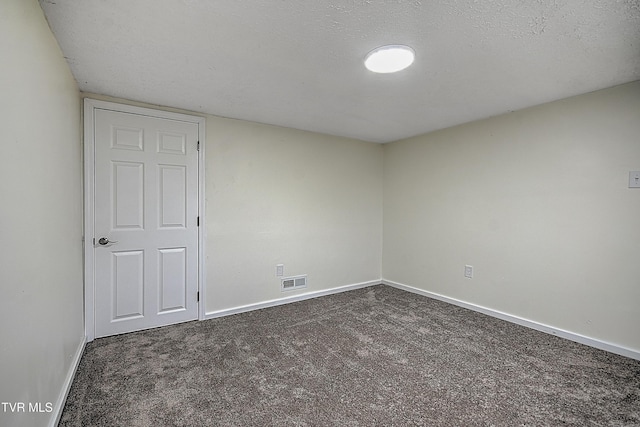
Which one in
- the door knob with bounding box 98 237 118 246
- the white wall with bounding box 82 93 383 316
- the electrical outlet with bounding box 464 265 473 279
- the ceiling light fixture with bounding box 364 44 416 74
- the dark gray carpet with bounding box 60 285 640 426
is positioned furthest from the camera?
the electrical outlet with bounding box 464 265 473 279

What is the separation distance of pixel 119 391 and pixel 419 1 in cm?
283

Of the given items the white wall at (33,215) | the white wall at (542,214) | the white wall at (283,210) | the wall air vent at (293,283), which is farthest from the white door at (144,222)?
the white wall at (542,214)

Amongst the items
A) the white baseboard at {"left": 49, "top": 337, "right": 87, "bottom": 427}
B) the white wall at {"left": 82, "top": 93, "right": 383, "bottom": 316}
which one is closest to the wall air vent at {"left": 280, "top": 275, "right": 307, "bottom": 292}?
the white wall at {"left": 82, "top": 93, "right": 383, "bottom": 316}

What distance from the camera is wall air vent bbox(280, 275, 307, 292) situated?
3.63 metres

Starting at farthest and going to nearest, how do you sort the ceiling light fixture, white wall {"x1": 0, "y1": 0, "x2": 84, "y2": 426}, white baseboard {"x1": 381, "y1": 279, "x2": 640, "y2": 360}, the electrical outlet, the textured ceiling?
the electrical outlet < white baseboard {"x1": 381, "y1": 279, "x2": 640, "y2": 360} < the ceiling light fixture < the textured ceiling < white wall {"x1": 0, "y1": 0, "x2": 84, "y2": 426}

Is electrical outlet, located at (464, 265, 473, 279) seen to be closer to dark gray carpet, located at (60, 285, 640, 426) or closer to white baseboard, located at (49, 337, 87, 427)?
dark gray carpet, located at (60, 285, 640, 426)

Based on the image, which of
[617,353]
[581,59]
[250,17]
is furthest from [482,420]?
[250,17]

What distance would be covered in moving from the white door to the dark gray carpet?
281 mm

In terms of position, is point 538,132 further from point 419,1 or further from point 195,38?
point 195,38

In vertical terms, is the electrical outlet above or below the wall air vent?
above

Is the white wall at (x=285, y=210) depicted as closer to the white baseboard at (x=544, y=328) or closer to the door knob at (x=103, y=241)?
the door knob at (x=103, y=241)

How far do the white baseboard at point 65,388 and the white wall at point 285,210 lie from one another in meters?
1.11

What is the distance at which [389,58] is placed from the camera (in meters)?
1.89

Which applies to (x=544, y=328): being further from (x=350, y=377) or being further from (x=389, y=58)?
(x=389, y=58)
